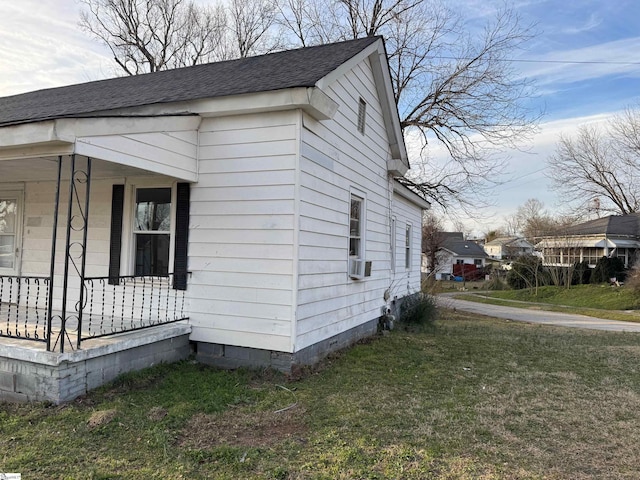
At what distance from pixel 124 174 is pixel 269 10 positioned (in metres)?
18.0

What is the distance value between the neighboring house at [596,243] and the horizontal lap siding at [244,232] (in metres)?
27.0

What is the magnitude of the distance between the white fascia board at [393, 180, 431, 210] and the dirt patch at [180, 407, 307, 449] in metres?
7.08

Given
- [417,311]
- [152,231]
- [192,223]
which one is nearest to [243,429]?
[192,223]

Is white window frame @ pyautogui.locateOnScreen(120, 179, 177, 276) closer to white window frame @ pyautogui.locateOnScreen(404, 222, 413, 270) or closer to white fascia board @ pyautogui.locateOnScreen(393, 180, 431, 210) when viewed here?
white fascia board @ pyautogui.locateOnScreen(393, 180, 431, 210)

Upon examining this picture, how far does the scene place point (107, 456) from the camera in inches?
123

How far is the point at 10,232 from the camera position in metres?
7.22

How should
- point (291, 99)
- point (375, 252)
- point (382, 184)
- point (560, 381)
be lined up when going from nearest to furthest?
point (291, 99) → point (560, 381) → point (375, 252) → point (382, 184)

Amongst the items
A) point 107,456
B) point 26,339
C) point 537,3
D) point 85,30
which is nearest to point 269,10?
point 85,30

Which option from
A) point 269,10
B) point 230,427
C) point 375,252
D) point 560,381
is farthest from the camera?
point 269,10

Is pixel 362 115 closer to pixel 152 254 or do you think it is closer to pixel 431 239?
pixel 152 254

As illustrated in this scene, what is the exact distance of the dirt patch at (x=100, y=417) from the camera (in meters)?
3.64

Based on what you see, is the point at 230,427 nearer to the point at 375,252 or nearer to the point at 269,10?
the point at 375,252

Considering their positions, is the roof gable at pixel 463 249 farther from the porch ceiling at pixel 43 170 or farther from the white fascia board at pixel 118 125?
the white fascia board at pixel 118 125

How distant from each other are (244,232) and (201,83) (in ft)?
9.54
